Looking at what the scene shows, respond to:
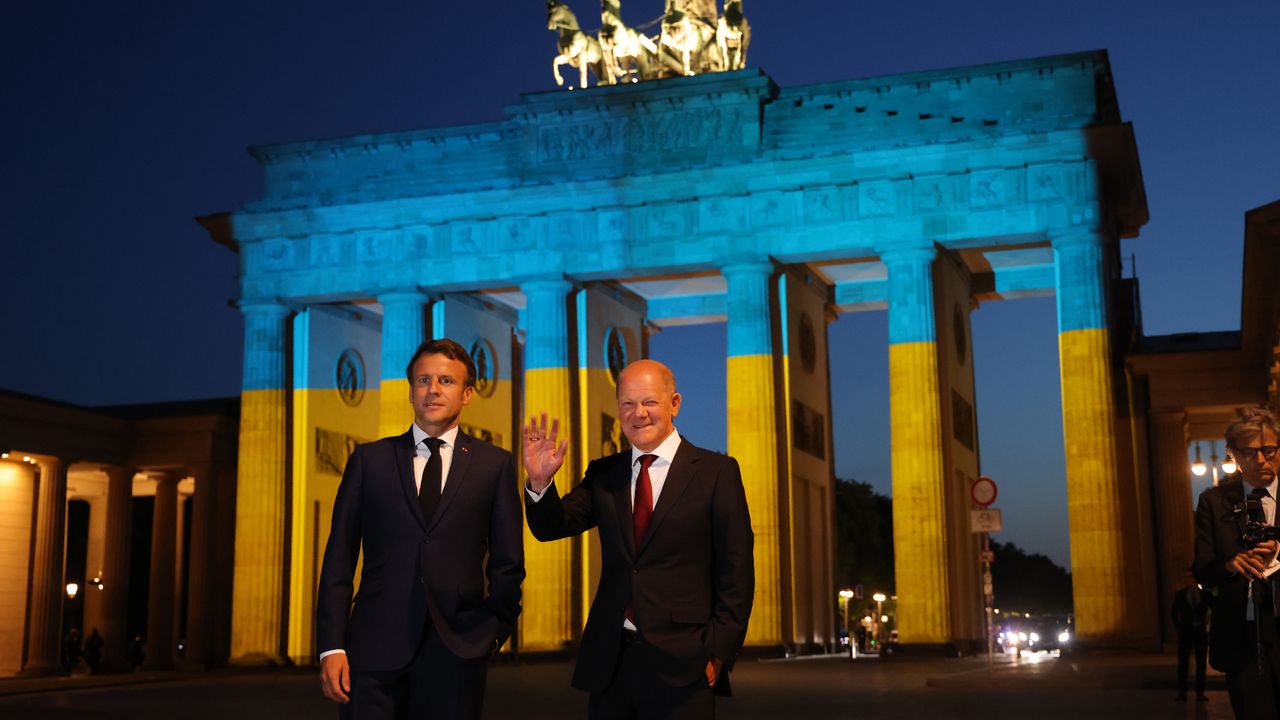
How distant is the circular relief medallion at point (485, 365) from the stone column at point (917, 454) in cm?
1379

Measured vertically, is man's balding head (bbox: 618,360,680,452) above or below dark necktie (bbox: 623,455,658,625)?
above

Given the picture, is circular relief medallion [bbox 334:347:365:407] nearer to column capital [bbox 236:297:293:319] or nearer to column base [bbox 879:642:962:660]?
column capital [bbox 236:297:293:319]

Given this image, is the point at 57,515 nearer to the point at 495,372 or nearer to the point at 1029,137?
the point at 495,372

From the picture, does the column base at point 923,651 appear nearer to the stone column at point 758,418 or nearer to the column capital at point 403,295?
the stone column at point 758,418

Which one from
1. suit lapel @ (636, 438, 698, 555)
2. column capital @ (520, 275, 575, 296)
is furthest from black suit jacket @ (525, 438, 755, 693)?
column capital @ (520, 275, 575, 296)

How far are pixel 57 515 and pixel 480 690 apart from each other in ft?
136

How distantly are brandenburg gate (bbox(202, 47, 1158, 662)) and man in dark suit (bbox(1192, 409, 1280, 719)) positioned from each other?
32275 mm

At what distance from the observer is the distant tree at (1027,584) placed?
14738 centimetres

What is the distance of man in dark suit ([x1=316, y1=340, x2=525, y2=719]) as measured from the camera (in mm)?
7543

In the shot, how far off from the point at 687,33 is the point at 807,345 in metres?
9.99

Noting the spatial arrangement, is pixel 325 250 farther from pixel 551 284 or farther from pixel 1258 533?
pixel 1258 533

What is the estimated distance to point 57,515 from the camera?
150 feet

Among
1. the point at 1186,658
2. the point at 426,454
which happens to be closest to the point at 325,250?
the point at 1186,658

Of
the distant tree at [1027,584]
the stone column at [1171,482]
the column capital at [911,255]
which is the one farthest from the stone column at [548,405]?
the distant tree at [1027,584]
